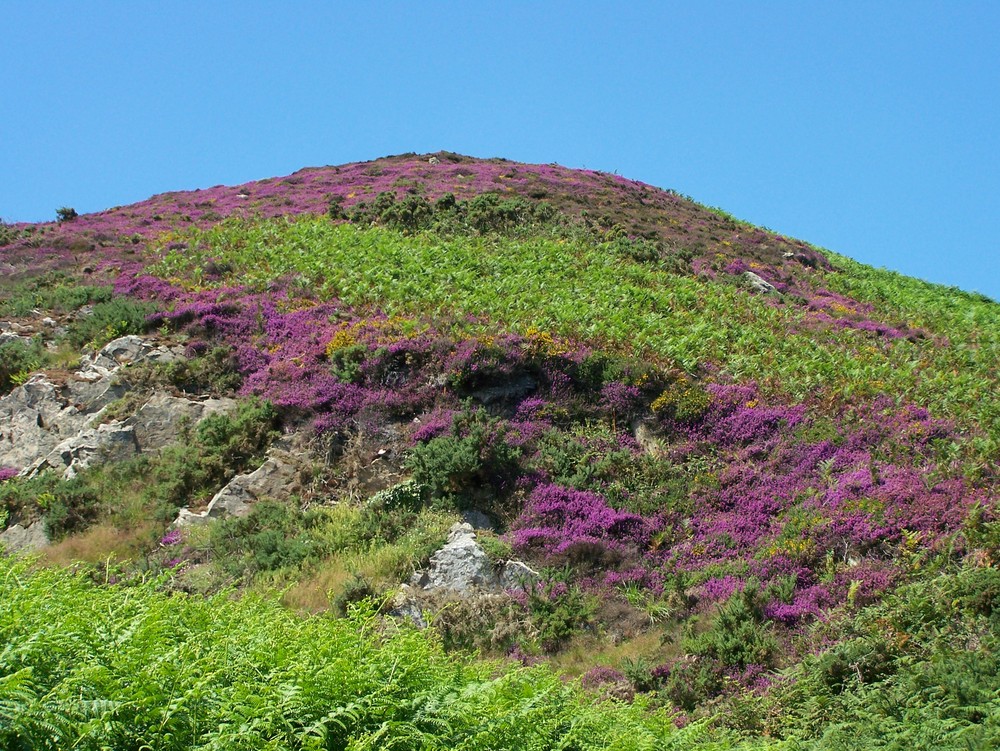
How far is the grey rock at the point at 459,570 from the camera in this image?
14.0 meters

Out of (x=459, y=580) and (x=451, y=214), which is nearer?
(x=459, y=580)

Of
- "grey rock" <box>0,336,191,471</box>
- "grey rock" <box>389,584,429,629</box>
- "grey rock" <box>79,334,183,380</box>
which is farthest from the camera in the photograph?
"grey rock" <box>79,334,183,380</box>

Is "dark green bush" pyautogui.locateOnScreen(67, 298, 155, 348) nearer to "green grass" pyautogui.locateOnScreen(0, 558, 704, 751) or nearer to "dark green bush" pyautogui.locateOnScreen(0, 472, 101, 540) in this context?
"dark green bush" pyautogui.locateOnScreen(0, 472, 101, 540)

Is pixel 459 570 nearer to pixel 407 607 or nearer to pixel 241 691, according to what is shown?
pixel 407 607

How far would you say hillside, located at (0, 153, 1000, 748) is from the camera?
303 inches

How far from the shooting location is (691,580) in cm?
1396

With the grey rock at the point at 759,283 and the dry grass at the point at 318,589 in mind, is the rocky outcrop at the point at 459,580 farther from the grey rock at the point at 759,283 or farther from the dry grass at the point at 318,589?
the grey rock at the point at 759,283

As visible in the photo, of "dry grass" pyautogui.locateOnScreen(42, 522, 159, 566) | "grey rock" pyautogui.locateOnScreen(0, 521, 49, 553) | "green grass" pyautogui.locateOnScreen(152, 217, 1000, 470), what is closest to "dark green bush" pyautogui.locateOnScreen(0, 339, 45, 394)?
"green grass" pyautogui.locateOnScreen(152, 217, 1000, 470)

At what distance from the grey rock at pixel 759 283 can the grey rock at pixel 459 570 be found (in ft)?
65.9

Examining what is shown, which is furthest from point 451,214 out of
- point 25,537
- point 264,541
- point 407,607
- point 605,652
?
point 605,652

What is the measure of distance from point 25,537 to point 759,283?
25.6 metres

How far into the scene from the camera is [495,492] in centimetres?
1636

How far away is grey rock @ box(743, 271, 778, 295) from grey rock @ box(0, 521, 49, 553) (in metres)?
24.7

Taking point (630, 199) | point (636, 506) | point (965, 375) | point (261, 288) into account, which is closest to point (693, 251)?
point (630, 199)
